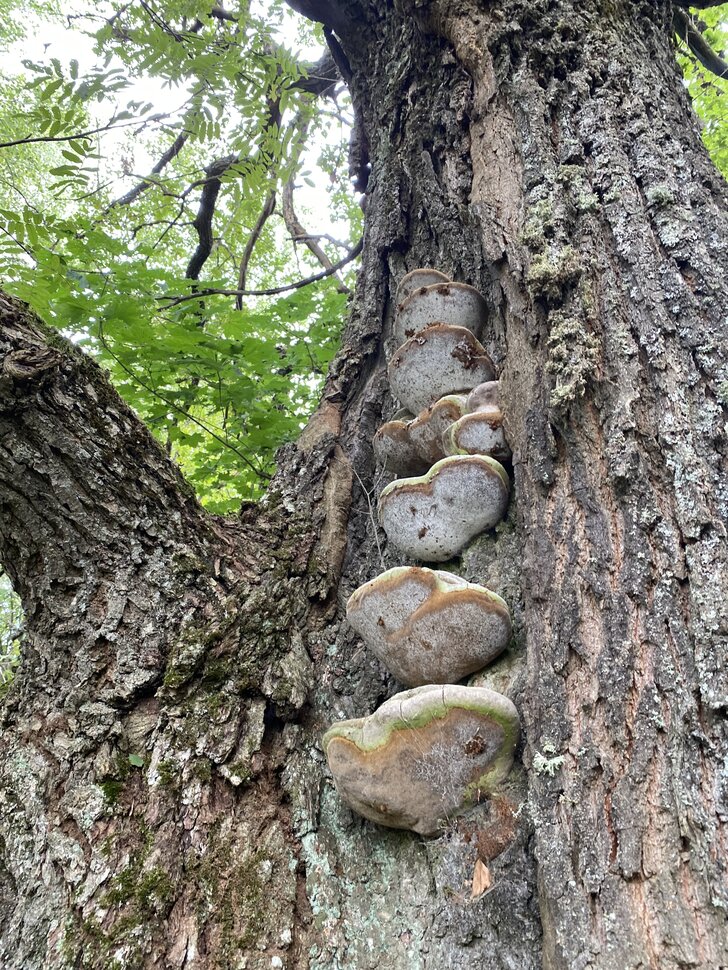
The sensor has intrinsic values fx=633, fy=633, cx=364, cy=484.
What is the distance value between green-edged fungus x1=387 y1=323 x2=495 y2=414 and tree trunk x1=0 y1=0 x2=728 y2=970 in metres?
0.17

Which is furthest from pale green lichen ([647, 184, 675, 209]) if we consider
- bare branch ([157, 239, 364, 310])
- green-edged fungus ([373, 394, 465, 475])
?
bare branch ([157, 239, 364, 310])

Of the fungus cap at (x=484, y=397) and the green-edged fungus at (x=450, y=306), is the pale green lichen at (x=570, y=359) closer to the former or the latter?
the fungus cap at (x=484, y=397)

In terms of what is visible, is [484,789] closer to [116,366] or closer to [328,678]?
[328,678]

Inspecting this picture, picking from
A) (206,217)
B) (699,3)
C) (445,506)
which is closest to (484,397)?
(445,506)

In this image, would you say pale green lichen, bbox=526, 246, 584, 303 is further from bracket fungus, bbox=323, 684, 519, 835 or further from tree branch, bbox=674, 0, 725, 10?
tree branch, bbox=674, 0, 725, 10

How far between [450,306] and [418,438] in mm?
714

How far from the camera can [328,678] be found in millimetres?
2445

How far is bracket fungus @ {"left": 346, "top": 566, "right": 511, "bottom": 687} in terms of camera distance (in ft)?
6.69

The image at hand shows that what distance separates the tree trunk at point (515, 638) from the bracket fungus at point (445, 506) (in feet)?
0.44

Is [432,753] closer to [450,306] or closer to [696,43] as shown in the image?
[450,306]

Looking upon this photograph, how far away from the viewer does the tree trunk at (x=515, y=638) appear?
150cm

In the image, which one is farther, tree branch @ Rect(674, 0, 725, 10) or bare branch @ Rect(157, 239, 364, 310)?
bare branch @ Rect(157, 239, 364, 310)

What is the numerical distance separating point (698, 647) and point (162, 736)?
1621 millimetres

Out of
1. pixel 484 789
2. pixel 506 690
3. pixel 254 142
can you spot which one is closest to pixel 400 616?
pixel 506 690
